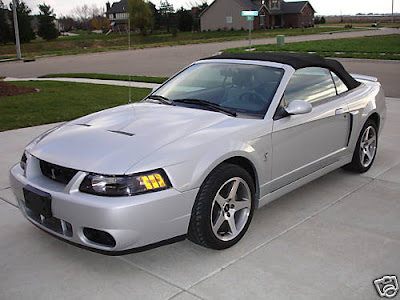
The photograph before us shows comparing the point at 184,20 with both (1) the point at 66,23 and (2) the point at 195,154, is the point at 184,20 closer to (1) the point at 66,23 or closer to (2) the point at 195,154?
(1) the point at 66,23

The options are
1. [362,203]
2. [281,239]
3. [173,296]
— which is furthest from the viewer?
[362,203]

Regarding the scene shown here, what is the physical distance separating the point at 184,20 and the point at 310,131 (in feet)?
245

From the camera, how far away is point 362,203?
442 centimetres

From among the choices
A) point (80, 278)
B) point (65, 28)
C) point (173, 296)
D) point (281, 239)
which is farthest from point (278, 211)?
point (65, 28)

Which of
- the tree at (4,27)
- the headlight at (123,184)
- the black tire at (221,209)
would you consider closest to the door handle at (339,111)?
the black tire at (221,209)

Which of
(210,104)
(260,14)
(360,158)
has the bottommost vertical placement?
(360,158)

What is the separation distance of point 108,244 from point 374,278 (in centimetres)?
180

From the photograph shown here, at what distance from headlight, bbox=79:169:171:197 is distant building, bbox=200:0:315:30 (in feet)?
234

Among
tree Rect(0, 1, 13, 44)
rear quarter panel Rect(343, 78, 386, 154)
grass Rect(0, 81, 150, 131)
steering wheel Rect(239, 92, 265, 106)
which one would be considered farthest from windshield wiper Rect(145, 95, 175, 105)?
tree Rect(0, 1, 13, 44)

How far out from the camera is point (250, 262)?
3.30 m

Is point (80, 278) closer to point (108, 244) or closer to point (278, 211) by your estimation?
point (108, 244)

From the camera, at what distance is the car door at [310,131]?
3906mm

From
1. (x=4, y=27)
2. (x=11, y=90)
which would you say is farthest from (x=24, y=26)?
(x=11, y=90)

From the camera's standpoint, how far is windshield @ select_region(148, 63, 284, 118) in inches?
158
